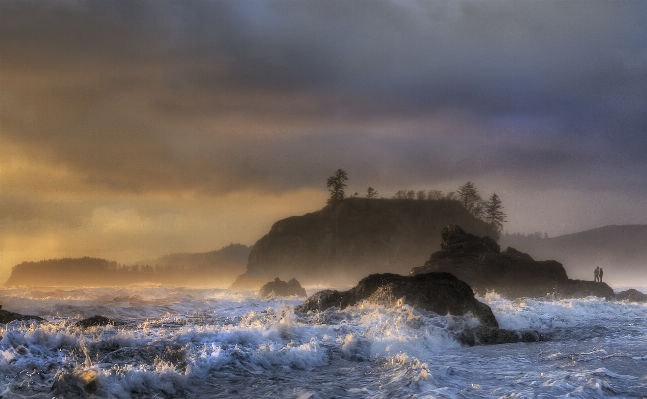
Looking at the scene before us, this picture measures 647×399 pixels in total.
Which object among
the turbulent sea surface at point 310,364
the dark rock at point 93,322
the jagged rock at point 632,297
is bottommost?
the turbulent sea surface at point 310,364

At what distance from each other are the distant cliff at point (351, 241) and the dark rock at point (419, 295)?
70.3 m

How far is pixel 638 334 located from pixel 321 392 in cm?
1325

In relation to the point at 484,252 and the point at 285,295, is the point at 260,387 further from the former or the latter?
the point at 484,252

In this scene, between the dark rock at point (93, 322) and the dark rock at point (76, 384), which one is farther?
the dark rock at point (93, 322)

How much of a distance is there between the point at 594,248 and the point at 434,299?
136895mm

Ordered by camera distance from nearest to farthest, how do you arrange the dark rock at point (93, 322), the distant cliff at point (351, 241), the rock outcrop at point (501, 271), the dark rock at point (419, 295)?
the dark rock at point (93, 322) → the dark rock at point (419, 295) → the rock outcrop at point (501, 271) → the distant cliff at point (351, 241)

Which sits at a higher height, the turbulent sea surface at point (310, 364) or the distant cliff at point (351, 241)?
the distant cliff at point (351, 241)

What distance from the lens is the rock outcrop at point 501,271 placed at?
38.5 meters

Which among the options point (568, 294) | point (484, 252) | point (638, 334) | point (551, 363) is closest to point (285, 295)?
point (484, 252)

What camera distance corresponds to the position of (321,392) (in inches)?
323

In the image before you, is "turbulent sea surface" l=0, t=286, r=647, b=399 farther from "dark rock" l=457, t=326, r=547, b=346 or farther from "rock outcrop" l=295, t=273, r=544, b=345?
"rock outcrop" l=295, t=273, r=544, b=345

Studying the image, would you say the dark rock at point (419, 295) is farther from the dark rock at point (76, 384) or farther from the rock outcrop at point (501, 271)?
the rock outcrop at point (501, 271)

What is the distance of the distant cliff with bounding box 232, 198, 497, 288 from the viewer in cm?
9619

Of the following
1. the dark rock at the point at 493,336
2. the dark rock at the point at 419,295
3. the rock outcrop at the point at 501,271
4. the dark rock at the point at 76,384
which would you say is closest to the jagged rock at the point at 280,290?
the rock outcrop at the point at 501,271
